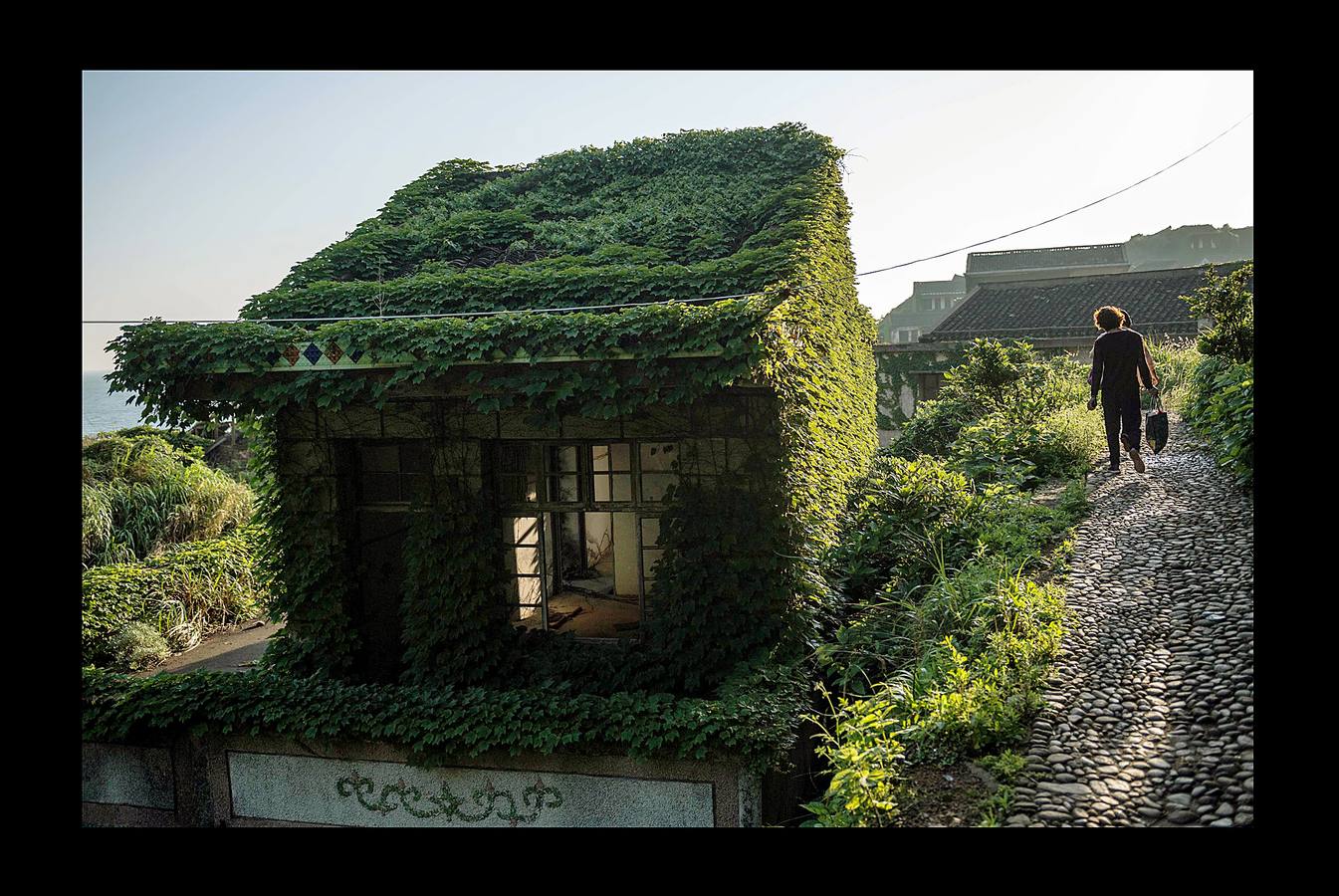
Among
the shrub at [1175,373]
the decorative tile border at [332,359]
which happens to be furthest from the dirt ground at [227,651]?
the shrub at [1175,373]

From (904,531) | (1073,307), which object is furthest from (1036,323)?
(904,531)

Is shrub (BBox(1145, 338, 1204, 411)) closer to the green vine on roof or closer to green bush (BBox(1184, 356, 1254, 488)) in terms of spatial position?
green bush (BBox(1184, 356, 1254, 488))

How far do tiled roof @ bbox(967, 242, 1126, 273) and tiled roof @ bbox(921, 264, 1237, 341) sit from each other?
49.8ft

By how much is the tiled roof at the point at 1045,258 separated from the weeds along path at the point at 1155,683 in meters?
35.6

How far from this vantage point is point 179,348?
6723mm

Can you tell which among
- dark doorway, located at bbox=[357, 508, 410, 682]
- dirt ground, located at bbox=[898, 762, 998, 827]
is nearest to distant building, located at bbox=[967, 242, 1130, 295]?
dark doorway, located at bbox=[357, 508, 410, 682]

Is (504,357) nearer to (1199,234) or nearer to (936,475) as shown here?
(936,475)

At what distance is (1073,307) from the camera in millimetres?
23172

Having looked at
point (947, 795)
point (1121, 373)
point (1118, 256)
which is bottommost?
point (947, 795)

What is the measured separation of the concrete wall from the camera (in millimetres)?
6293

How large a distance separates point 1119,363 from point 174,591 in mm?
11670

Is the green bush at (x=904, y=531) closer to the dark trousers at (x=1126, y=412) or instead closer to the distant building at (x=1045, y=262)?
the dark trousers at (x=1126, y=412)

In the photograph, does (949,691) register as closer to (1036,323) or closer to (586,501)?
(586,501)
